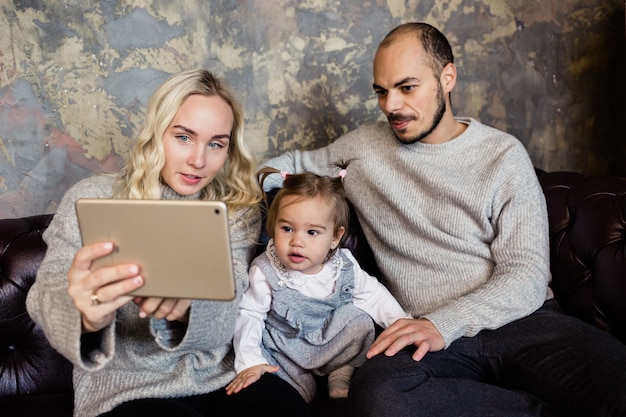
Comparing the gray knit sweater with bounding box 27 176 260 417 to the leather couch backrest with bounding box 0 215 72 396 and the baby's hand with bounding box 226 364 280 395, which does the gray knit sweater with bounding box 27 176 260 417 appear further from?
the leather couch backrest with bounding box 0 215 72 396

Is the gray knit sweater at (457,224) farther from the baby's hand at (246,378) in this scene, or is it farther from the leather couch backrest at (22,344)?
the leather couch backrest at (22,344)

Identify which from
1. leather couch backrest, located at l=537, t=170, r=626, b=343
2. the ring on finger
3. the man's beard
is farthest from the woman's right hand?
leather couch backrest, located at l=537, t=170, r=626, b=343

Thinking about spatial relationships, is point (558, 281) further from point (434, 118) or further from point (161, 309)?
point (161, 309)

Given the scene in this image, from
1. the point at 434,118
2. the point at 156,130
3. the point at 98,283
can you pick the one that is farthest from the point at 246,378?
the point at 434,118

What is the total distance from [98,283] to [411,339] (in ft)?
2.89

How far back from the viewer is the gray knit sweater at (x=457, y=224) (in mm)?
1839

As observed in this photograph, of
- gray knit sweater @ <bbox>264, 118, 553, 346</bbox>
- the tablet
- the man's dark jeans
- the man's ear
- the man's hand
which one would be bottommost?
the man's dark jeans

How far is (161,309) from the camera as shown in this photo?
1.43 metres

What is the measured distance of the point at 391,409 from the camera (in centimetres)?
156

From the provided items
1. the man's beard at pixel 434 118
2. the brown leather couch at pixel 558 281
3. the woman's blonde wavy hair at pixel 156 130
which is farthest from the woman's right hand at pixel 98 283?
the man's beard at pixel 434 118

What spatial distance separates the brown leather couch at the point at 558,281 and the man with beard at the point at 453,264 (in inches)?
5.0

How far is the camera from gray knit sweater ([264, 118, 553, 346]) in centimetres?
184

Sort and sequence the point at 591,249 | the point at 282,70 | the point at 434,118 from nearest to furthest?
the point at 591,249
the point at 434,118
the point at 282,70

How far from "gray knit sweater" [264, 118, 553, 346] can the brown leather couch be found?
0.13 metres
